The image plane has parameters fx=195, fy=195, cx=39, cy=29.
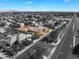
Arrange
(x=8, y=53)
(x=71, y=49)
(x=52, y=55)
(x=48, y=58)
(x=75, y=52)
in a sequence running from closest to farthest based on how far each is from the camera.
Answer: (x=48, y=58), (x=52, y=55), (x=8, y=53), (x=75, y=52), (x=71, y=49)

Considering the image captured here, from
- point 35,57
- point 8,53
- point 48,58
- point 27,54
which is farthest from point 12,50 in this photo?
point 48,58

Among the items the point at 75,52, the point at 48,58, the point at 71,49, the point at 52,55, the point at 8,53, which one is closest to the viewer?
the point at 48,58

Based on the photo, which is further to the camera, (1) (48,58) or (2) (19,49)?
(2) (19,49)

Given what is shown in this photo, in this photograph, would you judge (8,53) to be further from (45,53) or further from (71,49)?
(71,49)

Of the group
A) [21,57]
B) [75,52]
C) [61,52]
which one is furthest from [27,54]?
[75,52]

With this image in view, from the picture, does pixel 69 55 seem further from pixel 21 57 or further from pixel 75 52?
→ pixel 21 57

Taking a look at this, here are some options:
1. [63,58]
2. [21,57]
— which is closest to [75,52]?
[63,58]

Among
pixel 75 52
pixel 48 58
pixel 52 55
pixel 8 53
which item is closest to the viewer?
pixel 48 58

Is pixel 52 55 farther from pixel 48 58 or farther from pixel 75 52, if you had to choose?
pixel 75 52

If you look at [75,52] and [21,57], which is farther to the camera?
[75,52]
